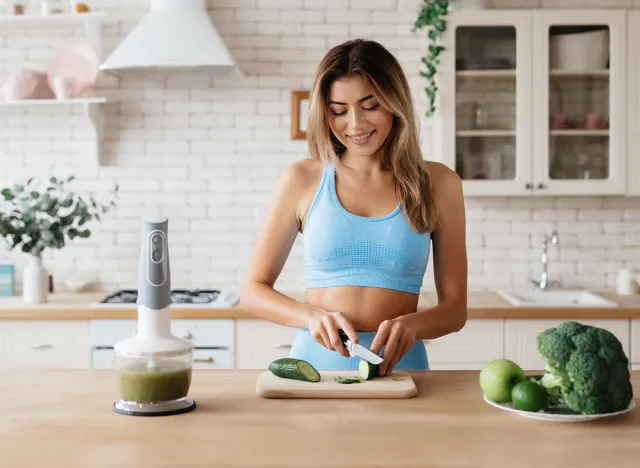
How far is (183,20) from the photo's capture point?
3.93m

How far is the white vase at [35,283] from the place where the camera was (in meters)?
3.88

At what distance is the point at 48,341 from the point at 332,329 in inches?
88.5

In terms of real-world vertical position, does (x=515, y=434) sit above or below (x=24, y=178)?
below

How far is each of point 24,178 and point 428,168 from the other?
9.00 feet

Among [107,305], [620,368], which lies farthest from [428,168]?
[107,305]

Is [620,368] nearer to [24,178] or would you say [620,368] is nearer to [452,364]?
[452,364]

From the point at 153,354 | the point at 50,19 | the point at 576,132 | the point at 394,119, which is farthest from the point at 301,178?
the point at 50,19

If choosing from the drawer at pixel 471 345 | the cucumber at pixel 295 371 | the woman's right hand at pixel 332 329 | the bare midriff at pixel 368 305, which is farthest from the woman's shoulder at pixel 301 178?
the drawer at pixel 471 345

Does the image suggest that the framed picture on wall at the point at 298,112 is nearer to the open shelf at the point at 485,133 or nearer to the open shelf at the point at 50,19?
the open shelf at the point at 485,133

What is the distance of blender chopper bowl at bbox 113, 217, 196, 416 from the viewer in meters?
1.67

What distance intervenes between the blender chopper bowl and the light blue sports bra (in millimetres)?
639

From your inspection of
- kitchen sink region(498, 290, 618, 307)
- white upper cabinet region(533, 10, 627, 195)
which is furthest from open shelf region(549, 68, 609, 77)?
kitchen sink region(498, 290, 618, 307)

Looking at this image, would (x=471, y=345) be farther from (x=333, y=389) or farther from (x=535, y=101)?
(x=333, y=389)

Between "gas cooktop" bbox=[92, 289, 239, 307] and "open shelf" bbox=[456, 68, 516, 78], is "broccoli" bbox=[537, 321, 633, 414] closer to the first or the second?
"gas cooktop" bbox=[92, 289, 239, 307]
